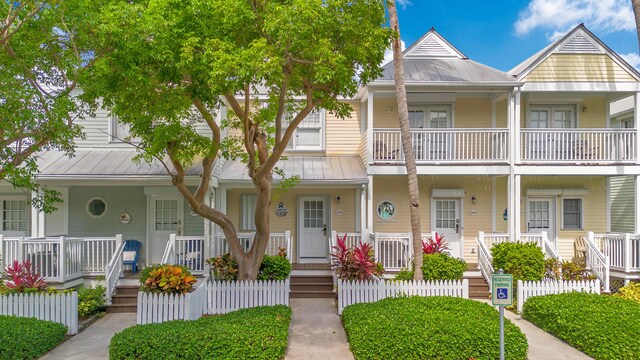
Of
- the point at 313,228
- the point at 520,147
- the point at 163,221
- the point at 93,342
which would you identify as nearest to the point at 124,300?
the point at 93,342

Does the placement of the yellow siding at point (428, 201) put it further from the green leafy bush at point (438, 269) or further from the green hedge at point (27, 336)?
the green hedge at point (27, 336)

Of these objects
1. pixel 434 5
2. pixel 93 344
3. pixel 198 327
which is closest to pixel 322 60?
pixel 198 327

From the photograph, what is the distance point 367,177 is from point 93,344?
25.1 ft

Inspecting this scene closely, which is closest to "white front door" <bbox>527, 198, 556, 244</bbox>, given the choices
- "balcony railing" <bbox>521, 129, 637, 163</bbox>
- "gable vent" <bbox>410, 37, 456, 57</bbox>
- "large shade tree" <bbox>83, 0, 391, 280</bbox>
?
"balcony railing" <bbox>521, 129, 637, 163</bbox>

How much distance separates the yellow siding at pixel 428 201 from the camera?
510 inches

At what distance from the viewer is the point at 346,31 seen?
702cm

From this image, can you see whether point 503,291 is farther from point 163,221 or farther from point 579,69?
point 163,221

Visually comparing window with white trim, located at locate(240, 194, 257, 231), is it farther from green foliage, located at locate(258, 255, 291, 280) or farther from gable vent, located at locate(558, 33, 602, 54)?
gable vent, located at locate(558, 33, 602, 54)

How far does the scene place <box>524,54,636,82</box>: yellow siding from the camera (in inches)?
472

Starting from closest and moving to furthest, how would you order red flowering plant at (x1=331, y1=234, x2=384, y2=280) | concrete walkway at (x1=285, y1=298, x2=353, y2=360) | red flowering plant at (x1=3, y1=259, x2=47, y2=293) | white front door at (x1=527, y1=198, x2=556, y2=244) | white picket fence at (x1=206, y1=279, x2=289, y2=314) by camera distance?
concrete walkway at (x1=285, y1=298, x2=353, y2=360), red flowering plant at (x1=3, y1=259, x2=47, y2=293), white picket fence at (x1=206, y1=279, x2=289, y2=314), red flowering plant at (x1=331, y1=234, x2=384, y2=280), white front door at (x1=527, y1=198, x2=556, y2=244)

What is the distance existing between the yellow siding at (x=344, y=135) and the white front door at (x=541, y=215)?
5.96m

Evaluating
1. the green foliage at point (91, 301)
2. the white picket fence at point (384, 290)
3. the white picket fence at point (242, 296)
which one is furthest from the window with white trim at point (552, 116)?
the green foliage at point (91, 301)

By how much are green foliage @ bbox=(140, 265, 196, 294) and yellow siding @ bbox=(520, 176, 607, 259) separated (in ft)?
34.7

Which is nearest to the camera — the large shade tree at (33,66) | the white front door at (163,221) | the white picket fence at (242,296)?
the large shade tree at (33,66)
